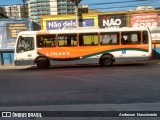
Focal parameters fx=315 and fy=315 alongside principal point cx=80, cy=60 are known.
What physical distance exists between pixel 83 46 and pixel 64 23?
10.5 metres

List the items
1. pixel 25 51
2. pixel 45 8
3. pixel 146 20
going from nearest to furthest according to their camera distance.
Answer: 1. pixel 25 51
2. pixel 146 20
3. pixel 45 8

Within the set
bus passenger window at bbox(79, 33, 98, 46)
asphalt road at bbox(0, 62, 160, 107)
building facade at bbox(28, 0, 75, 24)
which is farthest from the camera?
building facade at bbox(28, 0, 75, 24)

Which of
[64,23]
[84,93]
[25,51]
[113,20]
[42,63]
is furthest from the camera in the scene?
[64,23]

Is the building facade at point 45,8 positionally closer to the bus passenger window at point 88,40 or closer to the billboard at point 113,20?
the billboard at point 113,20

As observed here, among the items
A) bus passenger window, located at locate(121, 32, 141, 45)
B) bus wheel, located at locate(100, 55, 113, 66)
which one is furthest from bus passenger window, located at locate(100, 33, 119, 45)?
bus wheel, located at locate(100, 55, 113, 66)

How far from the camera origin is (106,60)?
22188 mm

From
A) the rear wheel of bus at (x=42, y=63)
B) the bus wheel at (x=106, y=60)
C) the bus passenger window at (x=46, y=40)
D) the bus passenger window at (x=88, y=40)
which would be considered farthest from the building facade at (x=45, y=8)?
the bus wheel at (x=106, y=60)

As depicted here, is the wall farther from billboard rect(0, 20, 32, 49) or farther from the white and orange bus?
the white and orange bus

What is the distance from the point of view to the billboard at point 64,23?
32028 mm

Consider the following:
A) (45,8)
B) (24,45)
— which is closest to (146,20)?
(24,45)

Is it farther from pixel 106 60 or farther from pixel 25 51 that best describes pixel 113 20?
pixel 25 51

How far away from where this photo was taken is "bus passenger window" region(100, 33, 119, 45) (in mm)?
22375

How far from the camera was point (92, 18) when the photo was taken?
31.9m

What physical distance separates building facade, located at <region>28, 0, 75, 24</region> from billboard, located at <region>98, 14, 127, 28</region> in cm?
1206
